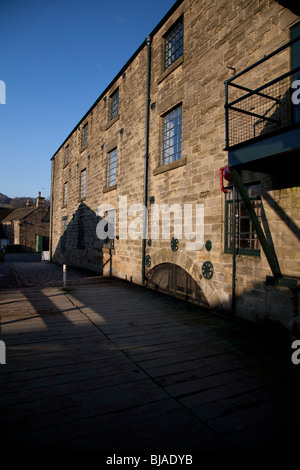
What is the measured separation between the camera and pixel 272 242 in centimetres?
495

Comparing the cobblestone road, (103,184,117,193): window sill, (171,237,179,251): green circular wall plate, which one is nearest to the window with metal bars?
the cobblestone road

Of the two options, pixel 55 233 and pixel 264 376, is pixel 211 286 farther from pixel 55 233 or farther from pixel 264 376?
pixel 55 233

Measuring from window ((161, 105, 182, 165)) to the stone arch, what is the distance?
2830mm

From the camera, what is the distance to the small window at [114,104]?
11977 mm

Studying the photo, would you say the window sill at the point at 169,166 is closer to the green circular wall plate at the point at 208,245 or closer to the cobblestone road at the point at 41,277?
the green circular wall plate at the point at 208,245

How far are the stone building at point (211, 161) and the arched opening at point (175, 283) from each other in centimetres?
3

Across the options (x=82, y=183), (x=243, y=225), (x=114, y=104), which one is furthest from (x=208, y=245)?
(x=82, y=183)

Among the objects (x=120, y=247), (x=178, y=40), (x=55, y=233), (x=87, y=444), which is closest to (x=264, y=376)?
(x=87, y=444)

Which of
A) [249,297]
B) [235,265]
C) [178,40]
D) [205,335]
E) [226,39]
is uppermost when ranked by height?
[178,40]

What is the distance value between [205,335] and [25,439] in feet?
10.5

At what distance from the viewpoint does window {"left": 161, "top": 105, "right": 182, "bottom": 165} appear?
25.9ft

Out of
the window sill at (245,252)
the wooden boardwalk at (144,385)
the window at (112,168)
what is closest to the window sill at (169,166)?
the window sill at (245,252)

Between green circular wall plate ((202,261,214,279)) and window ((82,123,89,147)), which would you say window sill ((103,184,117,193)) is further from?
green circular wall plate ((202,261,214,279))

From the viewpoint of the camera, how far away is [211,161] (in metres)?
6.44
